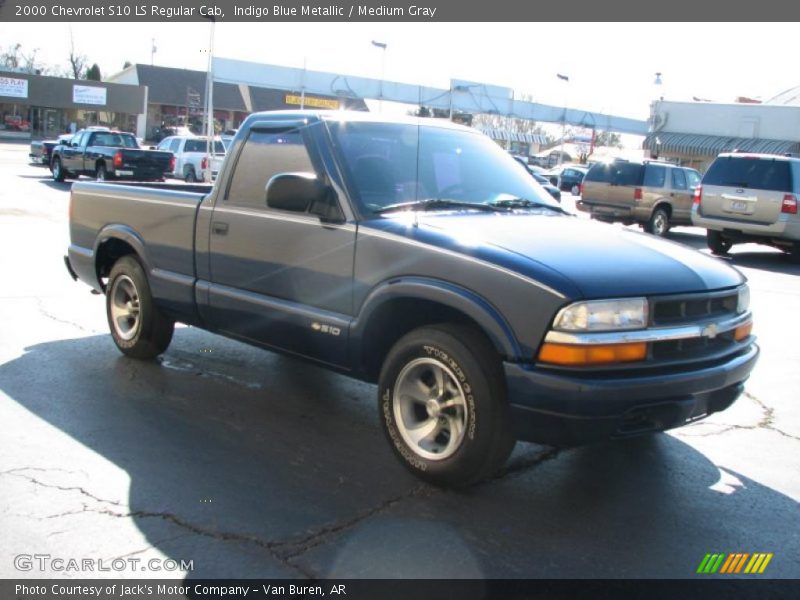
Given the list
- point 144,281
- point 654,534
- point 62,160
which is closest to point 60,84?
point 62,160

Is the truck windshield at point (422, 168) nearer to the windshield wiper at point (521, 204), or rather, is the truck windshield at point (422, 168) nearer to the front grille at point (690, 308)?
the windshield wiper at point (521, 204)

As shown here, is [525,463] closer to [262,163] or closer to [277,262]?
[277,262]

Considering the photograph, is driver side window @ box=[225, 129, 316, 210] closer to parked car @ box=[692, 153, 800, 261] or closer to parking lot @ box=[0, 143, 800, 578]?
parking lot @ box=[0, 143, 800, 578]

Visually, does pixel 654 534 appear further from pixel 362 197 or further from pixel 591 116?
pixel 591 116

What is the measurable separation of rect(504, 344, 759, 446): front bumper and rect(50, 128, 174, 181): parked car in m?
21.0

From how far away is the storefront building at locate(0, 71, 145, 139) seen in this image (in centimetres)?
5731

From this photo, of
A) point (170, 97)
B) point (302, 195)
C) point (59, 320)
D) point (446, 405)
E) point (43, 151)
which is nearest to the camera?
point (446, 405)

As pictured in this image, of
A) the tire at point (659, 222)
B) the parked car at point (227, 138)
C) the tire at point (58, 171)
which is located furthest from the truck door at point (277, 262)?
the tire at point (58, 171)

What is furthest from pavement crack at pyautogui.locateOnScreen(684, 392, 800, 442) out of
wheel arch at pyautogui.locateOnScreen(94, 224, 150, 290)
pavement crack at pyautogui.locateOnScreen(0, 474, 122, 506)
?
wheel arch at pyautogui.locateOnScreen(94, 224, 150, 290)

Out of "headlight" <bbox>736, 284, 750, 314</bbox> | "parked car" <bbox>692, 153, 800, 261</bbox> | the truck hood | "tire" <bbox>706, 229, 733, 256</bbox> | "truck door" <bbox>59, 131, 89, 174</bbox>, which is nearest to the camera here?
the truck hood

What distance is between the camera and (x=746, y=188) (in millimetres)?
14312

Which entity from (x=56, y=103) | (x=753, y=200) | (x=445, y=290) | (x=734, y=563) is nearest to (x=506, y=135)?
(x=753, y=200)

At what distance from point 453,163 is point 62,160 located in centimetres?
2326

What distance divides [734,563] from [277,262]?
115 inches
